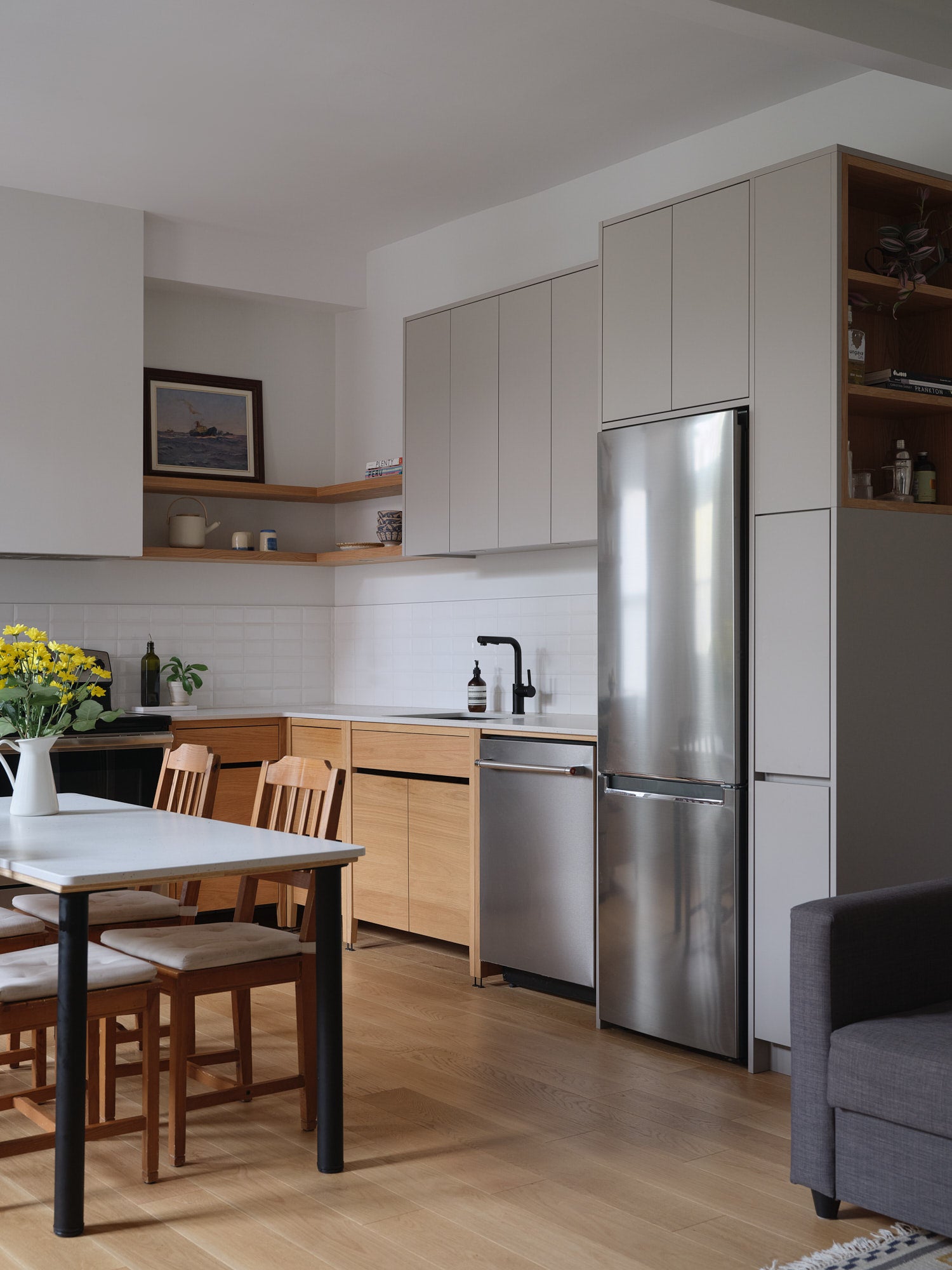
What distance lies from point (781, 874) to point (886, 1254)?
120 centimetres

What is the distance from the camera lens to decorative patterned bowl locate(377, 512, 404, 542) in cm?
591

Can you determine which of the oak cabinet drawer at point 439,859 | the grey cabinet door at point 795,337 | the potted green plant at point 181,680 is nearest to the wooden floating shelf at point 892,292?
→ the grey cabinet door at point 795,337

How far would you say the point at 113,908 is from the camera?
3.69 meters

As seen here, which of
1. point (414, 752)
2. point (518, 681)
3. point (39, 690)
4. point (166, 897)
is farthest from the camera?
point (518, 681)

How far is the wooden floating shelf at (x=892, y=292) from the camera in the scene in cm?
365

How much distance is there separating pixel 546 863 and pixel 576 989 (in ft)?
1.46

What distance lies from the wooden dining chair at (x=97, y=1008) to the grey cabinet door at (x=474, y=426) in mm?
2563

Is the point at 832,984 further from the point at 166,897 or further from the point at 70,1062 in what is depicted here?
the point at 166,897

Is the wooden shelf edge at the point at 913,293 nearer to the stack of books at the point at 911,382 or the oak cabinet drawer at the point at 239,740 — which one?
the stack of books at the point at 911,382

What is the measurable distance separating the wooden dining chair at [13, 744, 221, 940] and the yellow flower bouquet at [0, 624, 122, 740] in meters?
0.45

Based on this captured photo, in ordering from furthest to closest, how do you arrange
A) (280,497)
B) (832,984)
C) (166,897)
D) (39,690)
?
(280,497)
(166,897)
(39,690)
(832,984)

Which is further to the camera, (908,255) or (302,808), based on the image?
(908,255)

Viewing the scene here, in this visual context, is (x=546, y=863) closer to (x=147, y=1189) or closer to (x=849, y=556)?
(x=849, y=556)

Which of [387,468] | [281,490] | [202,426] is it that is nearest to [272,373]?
[202,426]
